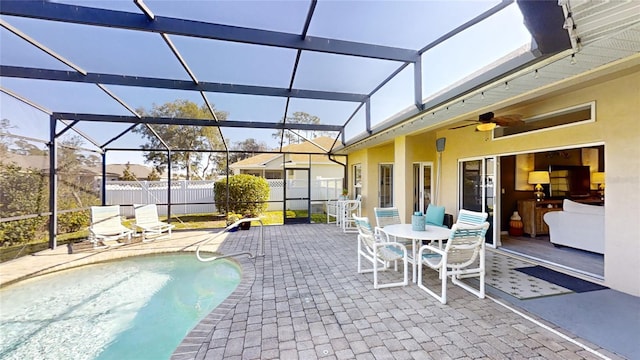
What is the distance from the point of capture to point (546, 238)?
6859 millimetres

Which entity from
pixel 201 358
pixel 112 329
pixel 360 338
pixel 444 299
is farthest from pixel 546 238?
pixel 112 329

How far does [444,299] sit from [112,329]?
4257 mm

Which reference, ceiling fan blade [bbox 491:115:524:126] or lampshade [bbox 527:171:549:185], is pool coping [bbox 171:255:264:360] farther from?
lampshade [bbox 527:171:549:185]

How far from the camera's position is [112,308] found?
3887 mm

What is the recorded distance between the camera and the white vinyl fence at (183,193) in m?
9.61

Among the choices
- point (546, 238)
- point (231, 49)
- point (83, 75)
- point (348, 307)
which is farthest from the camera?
point (546, 238)

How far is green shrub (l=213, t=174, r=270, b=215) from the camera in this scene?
10195 millimetres

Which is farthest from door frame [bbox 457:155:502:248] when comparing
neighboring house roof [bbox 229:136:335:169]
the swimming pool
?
the swimming pool

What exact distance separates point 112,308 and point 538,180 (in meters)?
9.93

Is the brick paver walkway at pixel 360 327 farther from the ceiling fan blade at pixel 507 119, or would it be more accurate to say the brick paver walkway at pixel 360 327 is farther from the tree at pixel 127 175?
the tree at pixel 127 175

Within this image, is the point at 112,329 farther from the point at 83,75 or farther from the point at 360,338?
the point at 83,75

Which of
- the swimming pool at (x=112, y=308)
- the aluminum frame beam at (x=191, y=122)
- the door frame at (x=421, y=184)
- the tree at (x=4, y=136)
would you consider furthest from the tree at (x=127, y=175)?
the door frame at (x=421, y=184)

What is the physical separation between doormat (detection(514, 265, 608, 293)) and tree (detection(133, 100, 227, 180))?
760 cm

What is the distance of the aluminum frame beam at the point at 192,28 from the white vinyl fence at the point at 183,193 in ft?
21.0
